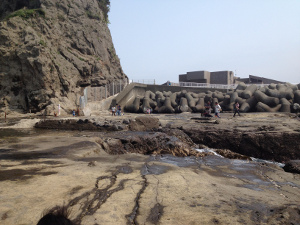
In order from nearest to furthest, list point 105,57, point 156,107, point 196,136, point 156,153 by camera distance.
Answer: point 156,153
point 196,136
point 156,107
point 105,57

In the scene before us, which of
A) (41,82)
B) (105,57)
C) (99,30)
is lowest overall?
(41,82)

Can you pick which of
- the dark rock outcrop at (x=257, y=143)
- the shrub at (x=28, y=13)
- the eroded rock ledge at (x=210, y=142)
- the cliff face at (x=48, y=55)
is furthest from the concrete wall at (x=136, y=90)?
the dark rock outcrop at (x=257, y=143)

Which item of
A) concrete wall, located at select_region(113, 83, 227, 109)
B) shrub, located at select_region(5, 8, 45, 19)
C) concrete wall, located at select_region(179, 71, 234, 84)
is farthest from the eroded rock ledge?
concrete wall, located at select_region(179, 71, 234, 84)

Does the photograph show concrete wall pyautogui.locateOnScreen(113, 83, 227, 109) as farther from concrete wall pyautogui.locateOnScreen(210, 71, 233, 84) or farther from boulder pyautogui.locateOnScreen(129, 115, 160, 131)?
boulder pyautogui.locateOnScreen(129, 115, 160, 131)

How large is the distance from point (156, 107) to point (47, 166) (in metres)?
18.9

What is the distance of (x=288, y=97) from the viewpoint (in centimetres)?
1873

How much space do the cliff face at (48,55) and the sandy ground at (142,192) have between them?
14.1 meters

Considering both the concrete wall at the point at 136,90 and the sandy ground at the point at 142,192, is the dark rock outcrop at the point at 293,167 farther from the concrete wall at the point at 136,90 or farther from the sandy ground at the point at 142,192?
the concrete wall at the point at 136,90

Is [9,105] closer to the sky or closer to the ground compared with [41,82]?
closer to the ground

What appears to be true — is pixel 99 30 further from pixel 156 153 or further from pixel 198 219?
pixel 198 219

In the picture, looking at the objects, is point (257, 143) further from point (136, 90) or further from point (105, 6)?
point (105, 6)

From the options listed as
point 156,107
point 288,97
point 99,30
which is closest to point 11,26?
point 99,30

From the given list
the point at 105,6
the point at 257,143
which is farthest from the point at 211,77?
the point at 257,143

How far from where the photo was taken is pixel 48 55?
19.2 meters
